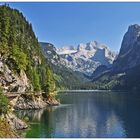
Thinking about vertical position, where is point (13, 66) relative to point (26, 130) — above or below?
above

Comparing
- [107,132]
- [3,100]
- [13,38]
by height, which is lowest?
[107,132]

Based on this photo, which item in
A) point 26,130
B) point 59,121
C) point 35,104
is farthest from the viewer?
point 35,104

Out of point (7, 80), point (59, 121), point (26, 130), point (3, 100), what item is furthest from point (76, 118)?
point (3, 100)

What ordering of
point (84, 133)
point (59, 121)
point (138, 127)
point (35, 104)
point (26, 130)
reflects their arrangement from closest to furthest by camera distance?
point (26, 130) < point (84, 133) < point (138, 127) < point (59, 121) < point (35, 104)

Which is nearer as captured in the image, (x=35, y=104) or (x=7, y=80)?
(x=7, y=80)

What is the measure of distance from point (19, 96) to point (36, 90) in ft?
66.4

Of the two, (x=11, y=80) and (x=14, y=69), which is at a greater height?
(x=14, y=69)

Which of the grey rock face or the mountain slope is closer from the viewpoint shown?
the grey rock face

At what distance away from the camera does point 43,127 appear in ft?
332

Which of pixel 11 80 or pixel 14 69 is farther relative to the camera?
pixel 14 69

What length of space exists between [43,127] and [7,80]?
28143 millimetres

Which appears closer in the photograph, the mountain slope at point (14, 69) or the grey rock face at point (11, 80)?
the grey rock face at point (11, 80)

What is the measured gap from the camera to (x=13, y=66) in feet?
438

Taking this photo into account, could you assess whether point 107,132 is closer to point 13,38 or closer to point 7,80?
point 7,80
